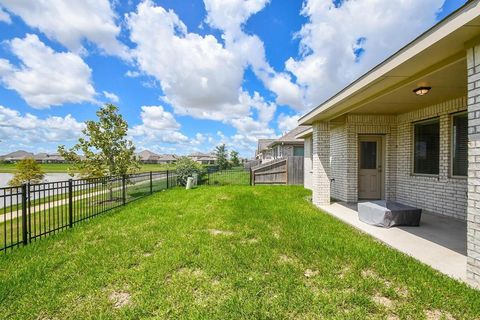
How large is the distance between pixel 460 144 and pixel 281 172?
28.6 feet

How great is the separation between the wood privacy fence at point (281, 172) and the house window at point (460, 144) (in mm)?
8024

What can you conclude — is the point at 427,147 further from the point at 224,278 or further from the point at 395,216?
the point at 224,278

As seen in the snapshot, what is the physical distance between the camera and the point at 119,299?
261 centimetres

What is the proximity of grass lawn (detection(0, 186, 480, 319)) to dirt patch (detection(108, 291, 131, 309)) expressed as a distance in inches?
0.5

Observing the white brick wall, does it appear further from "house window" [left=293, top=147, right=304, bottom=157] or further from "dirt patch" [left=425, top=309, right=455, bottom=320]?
"dirt patch" [left=425, top=309, right=455, bottom=320]

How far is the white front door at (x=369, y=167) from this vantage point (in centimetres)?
812

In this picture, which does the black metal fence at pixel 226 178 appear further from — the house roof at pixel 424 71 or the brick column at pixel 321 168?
the house roof at pixel 424 71

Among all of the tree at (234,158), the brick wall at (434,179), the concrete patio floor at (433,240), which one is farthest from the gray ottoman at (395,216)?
the tree at (234,158)

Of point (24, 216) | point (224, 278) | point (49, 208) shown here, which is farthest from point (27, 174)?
point (224, 278)

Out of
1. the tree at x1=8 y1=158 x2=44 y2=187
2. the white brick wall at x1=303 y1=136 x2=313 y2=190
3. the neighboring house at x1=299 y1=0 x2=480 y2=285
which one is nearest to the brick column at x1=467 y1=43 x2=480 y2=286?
the neighboring house at x1=299 y1=0 x2=480 y2=285

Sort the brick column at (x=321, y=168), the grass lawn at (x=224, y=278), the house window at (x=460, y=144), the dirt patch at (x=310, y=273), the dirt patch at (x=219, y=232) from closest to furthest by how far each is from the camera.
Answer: the grass lawn at (x=224, y=278) → the dirt patch at (x=310, y=273) → the dirt patch at (x=219, y=232) → the house window at (x=460, y=144) → the brick column at (x=321, y=168)

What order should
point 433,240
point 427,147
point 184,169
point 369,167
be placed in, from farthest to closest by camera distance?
point 184,169
point 369,167
point 427,147
point 433,240

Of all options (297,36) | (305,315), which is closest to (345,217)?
(305,315)

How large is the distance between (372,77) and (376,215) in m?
3.02
